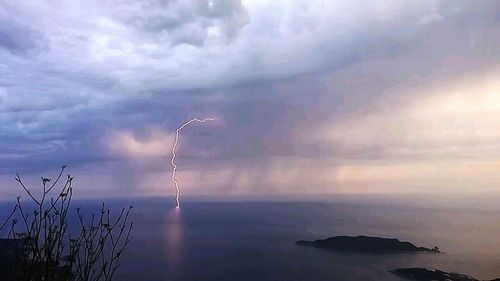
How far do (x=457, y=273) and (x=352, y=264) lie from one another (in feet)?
59.8

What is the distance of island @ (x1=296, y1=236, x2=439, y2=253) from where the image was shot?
93438mm

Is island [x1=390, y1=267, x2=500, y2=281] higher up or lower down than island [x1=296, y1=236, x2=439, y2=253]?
lower down

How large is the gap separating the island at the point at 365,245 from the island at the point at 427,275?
22.4 m

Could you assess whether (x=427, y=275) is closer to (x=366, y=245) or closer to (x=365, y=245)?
(x=366, y=245)

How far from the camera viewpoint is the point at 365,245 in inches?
3789

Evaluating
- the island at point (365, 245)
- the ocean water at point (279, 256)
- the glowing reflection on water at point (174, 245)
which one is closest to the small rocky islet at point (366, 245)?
the island at point (365, 245)

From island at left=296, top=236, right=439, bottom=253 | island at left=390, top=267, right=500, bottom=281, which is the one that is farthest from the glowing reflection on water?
island at left=390, top=267, right=500, bottom=281

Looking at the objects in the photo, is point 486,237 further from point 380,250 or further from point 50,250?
point 50,250

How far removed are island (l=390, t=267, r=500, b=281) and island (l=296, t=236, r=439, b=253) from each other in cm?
2242

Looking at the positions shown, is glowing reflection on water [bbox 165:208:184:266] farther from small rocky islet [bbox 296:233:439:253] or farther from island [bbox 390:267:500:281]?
island [bbox 390:267:500:281]

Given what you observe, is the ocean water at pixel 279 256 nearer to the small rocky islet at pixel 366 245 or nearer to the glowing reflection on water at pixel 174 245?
the glowing reflection on water at pixel 174 245

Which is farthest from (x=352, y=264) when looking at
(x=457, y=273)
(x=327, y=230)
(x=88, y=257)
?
Result: (x=88, y=257)

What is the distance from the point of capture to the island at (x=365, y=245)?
9344 centimetres

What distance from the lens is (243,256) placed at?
264 ft
